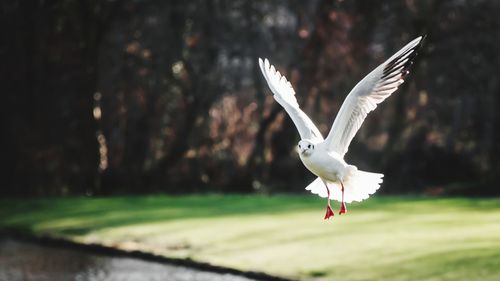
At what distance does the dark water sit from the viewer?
12.1 m

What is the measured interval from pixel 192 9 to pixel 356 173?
1634 centimetres

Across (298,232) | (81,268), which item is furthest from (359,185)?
(298,232)

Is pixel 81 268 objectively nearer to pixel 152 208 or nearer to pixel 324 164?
pixel 324 164

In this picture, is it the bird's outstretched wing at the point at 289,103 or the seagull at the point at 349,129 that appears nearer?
the seagull at the point at 349,129

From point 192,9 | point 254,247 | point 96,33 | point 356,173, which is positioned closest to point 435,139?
point 192,9

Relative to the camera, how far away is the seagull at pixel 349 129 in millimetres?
9188

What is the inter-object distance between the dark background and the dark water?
9.61m

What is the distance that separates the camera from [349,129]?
9.70m

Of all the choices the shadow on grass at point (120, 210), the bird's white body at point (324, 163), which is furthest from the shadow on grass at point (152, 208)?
the bird's white body at point (324, 163)

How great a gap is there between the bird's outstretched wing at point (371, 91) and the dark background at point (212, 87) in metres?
14.0

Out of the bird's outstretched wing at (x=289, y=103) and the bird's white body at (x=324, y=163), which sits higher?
the bird's outstretched wing at (x=289, y=103)

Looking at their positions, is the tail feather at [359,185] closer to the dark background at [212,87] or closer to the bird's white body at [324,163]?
the bird's white body at [324,163]

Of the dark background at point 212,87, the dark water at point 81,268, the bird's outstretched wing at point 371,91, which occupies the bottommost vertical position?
the dark water at point 81,268

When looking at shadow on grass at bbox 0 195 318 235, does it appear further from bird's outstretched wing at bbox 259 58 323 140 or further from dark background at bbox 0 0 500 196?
bird's outstretched wing at bbox 259 58 323 140
